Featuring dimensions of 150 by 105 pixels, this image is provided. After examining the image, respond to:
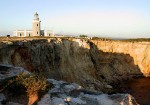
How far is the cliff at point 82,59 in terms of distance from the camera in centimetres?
3900

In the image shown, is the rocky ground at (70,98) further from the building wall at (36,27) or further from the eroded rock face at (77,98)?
the building wall at (36,27)

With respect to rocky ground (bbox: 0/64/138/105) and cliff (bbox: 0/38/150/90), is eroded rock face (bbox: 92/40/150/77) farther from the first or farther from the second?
rocky ground (bbox: 0/64/138/105)

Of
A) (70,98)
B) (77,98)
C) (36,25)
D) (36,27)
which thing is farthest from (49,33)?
(70,98)

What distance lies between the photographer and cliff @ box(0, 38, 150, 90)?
3900 cm

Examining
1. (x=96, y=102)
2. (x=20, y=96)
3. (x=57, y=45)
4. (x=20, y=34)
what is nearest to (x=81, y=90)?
(x=96, y=102)

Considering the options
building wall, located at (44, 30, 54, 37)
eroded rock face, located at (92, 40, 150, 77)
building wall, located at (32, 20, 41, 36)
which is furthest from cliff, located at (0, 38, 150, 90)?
building wall, located at (44, 30, 54, 37)

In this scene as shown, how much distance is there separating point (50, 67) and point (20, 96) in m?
25.1

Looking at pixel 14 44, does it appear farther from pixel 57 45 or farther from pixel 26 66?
pixel 57 45

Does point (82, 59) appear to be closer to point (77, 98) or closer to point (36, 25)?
point (36, 25)

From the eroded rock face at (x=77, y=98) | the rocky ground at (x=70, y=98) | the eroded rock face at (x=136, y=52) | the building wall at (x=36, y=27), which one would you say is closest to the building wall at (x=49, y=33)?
the building wall at (x=36, y=27)

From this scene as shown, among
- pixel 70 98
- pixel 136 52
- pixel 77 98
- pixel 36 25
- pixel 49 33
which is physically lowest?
pixel 136 52

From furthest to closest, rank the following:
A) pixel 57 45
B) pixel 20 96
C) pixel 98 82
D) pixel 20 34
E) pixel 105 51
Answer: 1. pixel 20 34
2. pixel 105 51
3. pixel 98 82
4. pixel 57 45
5. pixel 20 96

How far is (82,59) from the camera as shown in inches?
2280

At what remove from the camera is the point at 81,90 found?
22656 mm
